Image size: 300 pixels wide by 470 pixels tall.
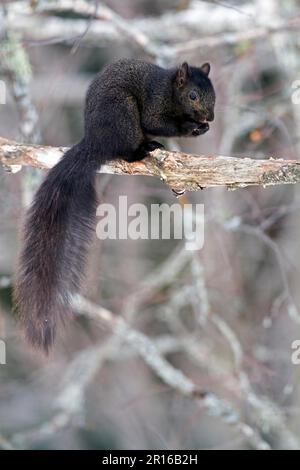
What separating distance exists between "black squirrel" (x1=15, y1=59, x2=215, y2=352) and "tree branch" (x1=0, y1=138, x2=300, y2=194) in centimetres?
9

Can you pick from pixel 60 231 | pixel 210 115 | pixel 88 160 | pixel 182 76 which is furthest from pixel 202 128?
pixel 60 231

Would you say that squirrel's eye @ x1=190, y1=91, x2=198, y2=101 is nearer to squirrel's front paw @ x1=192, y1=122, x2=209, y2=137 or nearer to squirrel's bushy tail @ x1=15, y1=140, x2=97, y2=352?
squirrel's front paw @ x1=192, y1=122, x2=209, y2=137

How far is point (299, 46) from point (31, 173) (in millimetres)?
2770

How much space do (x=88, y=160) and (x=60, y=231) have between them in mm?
461

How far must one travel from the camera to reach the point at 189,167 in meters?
4.53

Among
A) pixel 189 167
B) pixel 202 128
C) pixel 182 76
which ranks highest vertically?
pixel 182 76

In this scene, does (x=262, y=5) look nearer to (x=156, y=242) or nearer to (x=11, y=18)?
(x=11, y=18)

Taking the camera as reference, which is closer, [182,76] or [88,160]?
[88,160]

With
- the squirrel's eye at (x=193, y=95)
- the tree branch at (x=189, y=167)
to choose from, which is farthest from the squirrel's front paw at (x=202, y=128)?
the tree branch at (x=189, y=167)

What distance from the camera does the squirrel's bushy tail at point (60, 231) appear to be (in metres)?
4.71

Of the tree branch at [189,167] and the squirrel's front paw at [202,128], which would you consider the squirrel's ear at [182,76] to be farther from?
the tree branch at [189,167]

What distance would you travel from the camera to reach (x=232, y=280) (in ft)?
25.7

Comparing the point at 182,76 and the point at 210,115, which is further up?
the point at 182,76

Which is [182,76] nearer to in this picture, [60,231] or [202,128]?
[202,128]
